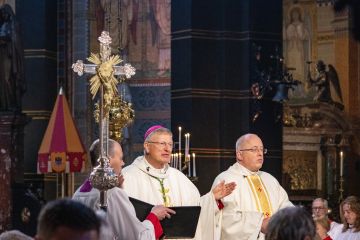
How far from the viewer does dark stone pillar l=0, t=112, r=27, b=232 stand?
1705 centimetres

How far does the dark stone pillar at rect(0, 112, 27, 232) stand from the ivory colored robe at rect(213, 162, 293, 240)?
21.3 ft

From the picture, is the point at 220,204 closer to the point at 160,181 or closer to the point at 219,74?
the point at 160,181

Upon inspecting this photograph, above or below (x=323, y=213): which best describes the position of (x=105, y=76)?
above

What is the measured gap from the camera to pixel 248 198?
11219 millimetres

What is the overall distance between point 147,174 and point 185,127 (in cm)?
575

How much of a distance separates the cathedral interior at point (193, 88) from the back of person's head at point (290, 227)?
761 cm

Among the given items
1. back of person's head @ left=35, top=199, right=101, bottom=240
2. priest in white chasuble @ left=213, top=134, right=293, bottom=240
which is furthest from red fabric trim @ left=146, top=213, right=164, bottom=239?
back of person's head @ left=35, top=199, right=101, bottom=240

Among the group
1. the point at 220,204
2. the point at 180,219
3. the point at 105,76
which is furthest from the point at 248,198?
the point at 105,76

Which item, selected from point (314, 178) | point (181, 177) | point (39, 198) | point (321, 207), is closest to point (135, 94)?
point (314, 178)

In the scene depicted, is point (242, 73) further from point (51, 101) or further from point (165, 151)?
point (165, 151)

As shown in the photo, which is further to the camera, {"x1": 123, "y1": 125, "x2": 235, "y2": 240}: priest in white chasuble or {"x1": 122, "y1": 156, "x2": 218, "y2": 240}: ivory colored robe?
{"x1": 122, "y1": 156, "x2": 218, "y2": 240}: ivory colored robe

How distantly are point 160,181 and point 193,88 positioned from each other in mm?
5770

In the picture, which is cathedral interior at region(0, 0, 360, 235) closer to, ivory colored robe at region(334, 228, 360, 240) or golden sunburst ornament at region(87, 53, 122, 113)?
ivory colored robe at region(334, 228, 360, 240)

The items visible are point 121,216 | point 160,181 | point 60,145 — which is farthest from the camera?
point 60,145
